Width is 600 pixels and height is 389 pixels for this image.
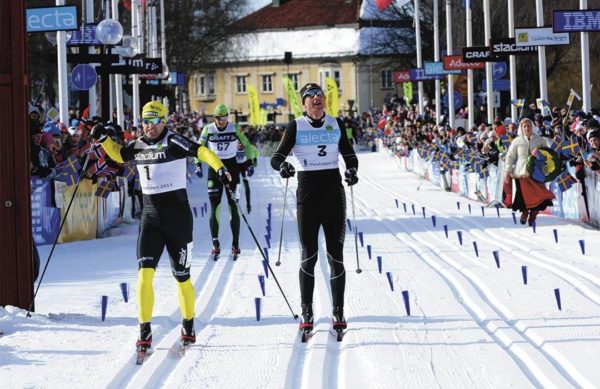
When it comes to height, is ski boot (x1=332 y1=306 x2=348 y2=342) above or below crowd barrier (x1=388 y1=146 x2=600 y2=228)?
below

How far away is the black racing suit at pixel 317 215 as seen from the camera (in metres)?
8.76

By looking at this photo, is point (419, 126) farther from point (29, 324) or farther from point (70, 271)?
point (29, 324)

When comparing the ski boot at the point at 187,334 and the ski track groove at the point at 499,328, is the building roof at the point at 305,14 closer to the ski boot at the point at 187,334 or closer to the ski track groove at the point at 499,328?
the ski track groove at the point at 499,328

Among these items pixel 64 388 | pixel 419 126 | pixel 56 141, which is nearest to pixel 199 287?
pixel 64 388

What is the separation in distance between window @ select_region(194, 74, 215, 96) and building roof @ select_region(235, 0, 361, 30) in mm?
6921

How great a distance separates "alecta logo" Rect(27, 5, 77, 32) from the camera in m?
17.2

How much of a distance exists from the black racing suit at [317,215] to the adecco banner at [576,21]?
12707 millimetres

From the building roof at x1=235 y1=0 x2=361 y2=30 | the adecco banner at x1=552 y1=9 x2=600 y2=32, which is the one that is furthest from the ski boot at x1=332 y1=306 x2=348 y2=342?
→ the building roof at x1=235 y1=0 x2=361 y2=30

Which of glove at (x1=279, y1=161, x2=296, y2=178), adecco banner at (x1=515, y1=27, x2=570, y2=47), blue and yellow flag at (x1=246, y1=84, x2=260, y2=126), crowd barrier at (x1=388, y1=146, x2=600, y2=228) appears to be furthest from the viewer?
blue and yellow flag at (x1=246, y1=84, x2=260, y2=126)

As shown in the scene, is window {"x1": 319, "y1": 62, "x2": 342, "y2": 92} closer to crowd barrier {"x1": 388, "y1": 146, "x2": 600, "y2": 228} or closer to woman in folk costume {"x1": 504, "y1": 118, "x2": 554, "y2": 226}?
crowd barrier {"x1": 388, "y1": 146, "x2": 600, "y2": 228}

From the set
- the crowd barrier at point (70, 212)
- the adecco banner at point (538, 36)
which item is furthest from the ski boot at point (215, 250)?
the adecco banner at point (538, 36)

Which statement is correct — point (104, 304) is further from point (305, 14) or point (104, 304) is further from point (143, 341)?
point (305, 14)

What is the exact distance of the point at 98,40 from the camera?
1995 cm

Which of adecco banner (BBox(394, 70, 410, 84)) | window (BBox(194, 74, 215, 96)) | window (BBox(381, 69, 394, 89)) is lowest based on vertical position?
adecco banner (BBox(394, 70, 410, 84))
